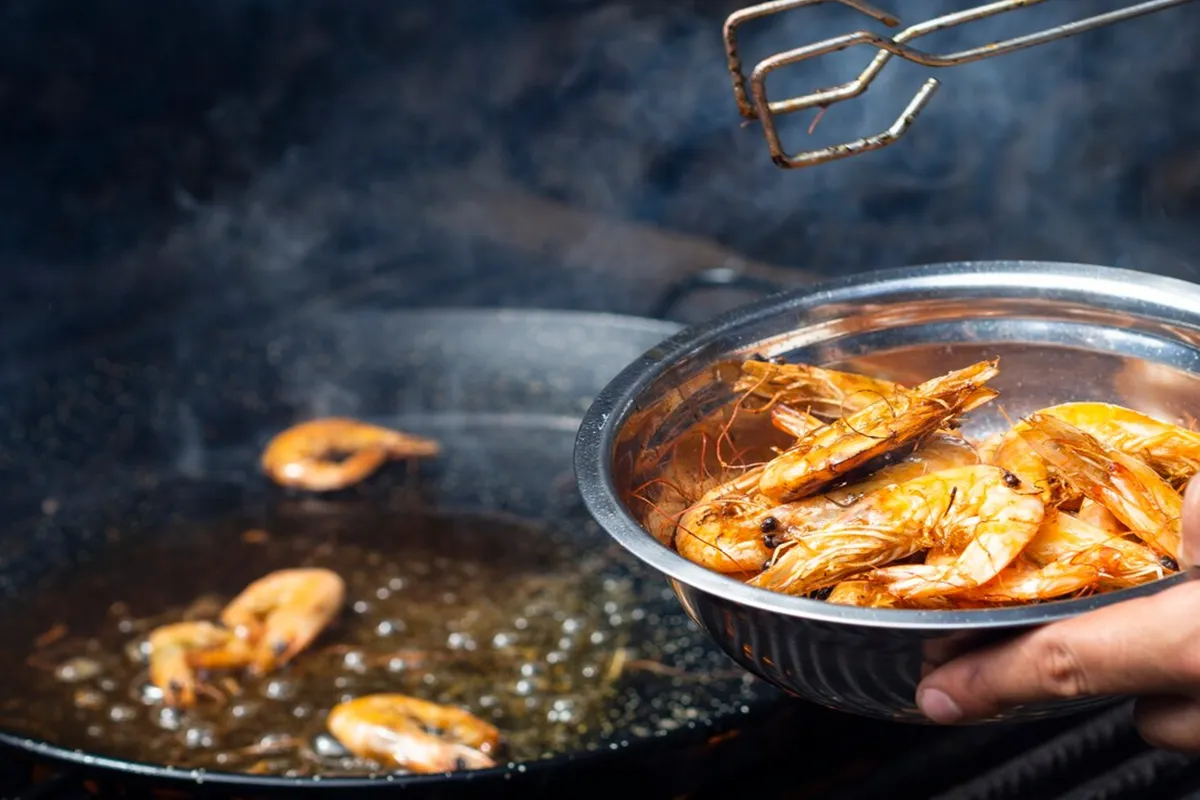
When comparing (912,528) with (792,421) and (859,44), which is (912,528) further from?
(859,44)

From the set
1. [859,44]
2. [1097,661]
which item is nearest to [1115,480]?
[1097,661]

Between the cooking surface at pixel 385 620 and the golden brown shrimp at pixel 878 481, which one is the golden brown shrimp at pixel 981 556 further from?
the cooking surface at pixel 385 620

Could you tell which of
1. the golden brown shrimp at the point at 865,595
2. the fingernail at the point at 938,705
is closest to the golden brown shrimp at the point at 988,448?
the golden brown shrimp at the point at 865,595

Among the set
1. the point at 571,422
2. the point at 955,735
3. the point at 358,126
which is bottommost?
the point at 955,735

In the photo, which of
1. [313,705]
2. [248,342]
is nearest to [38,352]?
[248,342]

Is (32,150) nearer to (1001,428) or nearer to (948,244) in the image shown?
(948,244)

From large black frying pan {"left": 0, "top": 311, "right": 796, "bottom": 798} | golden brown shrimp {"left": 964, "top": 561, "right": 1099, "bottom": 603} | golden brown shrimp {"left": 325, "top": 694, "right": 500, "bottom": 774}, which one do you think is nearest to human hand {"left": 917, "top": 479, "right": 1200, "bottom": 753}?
golden brown shrimp {"left": 964, "top": 561, "right": 1099, "bottom": 603}

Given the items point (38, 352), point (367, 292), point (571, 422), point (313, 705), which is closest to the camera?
point (313, 705)
